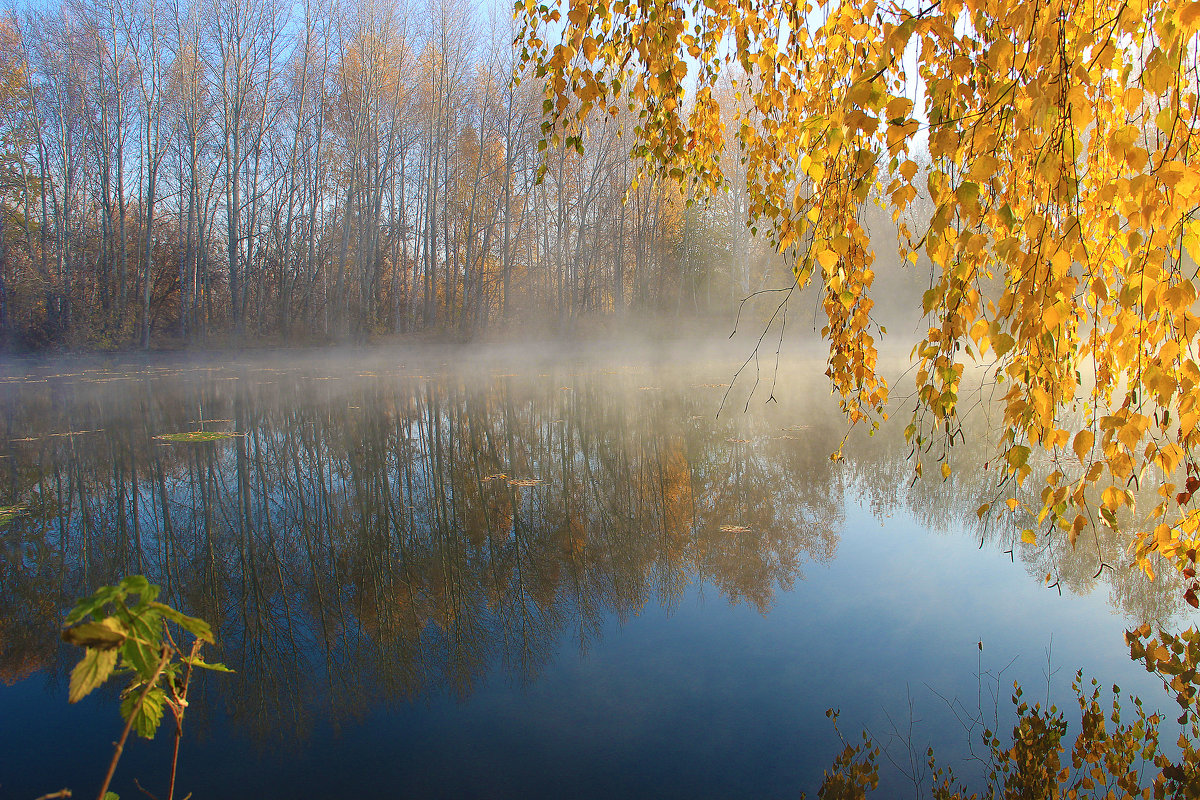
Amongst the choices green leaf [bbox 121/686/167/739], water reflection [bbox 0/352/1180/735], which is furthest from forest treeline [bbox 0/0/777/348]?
green leaf [bbox 121/686/167/739]

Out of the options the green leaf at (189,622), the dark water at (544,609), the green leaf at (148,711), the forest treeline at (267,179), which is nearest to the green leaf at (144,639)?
the green leaf at (189,622)

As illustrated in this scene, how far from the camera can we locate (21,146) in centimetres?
1941

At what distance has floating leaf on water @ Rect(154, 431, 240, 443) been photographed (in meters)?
7.04

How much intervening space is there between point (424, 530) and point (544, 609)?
1.40 metres

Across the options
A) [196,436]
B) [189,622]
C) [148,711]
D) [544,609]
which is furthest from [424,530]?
[196,436]

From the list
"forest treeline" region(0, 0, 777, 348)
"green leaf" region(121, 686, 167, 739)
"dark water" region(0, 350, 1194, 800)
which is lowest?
"dark water" region(0, 350, 1194, 800)

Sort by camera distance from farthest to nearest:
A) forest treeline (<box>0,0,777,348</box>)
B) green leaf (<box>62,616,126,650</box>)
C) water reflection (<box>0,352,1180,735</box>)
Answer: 1. forest treeline (<box>0,0,777,348</box>)
2. water reflection (<box>0,352,1180,735</box>)
3. green leaf (<box>62,616,126,650</box>)

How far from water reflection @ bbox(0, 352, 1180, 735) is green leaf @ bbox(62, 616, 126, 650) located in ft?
5.77

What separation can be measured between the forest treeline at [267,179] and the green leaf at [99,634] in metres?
17.6

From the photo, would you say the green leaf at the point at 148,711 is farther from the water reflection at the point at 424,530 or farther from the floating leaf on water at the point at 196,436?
the floating leaf on water at the point at 196,436

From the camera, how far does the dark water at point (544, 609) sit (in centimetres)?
222

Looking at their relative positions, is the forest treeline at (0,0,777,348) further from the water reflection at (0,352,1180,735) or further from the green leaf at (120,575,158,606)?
the green leaf at (120,575,158,606)

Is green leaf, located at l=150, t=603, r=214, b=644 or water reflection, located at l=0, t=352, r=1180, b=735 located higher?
green leaf, located at l=150, t=603, r=214, b=644

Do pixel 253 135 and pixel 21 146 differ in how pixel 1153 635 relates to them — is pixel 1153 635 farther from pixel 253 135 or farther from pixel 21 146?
pixel 21 146
